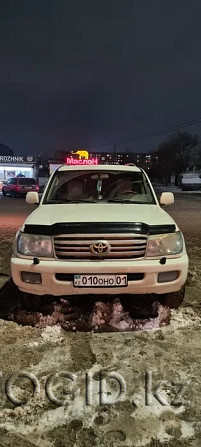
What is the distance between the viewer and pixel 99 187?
532cm

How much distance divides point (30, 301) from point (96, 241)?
Result: 1179 mm

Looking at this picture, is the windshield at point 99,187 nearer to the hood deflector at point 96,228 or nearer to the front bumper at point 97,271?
the hood deflector at point 96,228

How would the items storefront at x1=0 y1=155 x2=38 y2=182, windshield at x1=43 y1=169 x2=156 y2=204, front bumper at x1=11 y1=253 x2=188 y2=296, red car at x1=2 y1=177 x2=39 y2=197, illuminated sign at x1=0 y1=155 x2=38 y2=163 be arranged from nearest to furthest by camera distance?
front bumper at x1=11 y1=253 x2=188 y2=296
windshield at x1=43 y1=169 x2=156 y2=204
red car at x1=2 y1=177 x2=39 y2=197
storefront at x1=0 y1=155 x2=38 y2=182
illuminated sign at x1=0 y1=155 x2=38 y2=163

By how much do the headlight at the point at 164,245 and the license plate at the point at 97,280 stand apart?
0.42m

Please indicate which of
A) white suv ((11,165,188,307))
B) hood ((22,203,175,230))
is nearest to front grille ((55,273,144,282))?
white suv ((11,165,188,307))

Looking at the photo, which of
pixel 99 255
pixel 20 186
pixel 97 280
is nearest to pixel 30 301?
pixel 97 280

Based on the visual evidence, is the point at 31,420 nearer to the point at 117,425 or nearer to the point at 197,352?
the point at 117,425

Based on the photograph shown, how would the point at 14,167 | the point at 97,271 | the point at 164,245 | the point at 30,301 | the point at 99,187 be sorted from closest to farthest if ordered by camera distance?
the point at 97,271 < the point at 164,245 < the point at 30,301 < the point at 99,187 < the point at 14,167

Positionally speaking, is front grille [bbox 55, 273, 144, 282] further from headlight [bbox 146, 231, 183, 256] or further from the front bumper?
headlight [bbox 146, 231, 183, 256]

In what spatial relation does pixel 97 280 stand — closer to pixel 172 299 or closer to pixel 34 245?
pixel 34 245

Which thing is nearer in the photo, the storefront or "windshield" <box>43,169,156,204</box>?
"windshield" <box>43,169,156,204</box>

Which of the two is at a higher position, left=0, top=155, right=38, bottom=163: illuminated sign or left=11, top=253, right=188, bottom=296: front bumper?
left=0, top=155, right=38, bottom=163: illuminated sign

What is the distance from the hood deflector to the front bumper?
0.30 metres

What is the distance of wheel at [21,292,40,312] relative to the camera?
4.19 metres
